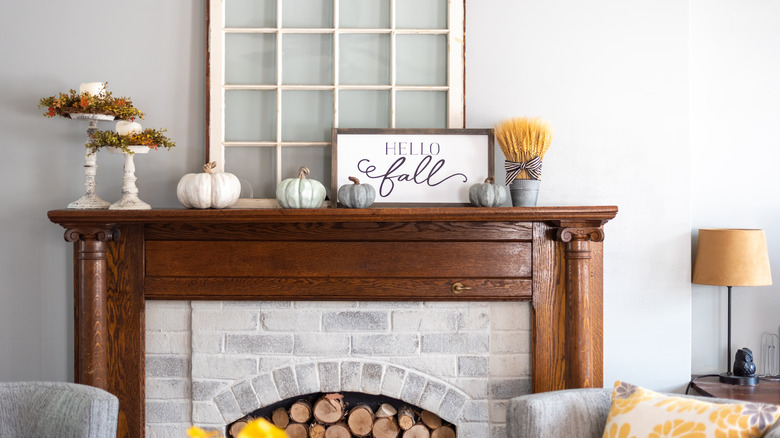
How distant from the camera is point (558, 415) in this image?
197cm

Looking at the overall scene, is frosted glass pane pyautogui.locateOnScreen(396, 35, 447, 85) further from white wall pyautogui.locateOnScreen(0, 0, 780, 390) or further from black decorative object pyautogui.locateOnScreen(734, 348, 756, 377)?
black decorative object pyautogui.locateOnScreen(734, 348, 756, 377)

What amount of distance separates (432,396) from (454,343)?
0.23 metres

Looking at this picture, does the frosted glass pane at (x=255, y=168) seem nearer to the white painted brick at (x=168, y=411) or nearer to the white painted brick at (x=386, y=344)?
the white painted brick at (x=386, y=344)

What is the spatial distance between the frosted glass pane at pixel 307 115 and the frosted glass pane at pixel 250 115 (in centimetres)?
6

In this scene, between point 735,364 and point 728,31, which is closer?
point 735,364

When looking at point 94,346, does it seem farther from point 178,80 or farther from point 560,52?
point 560,52

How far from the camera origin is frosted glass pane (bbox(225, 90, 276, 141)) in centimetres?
259

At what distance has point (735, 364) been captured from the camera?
8.34 feet

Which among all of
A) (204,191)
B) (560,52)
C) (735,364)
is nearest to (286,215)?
(204,191)

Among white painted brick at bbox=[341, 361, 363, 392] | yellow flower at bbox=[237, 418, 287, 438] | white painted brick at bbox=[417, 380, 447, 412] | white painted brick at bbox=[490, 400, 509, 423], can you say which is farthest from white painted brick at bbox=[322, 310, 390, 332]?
yellow flower at bbox=[237, 418, 287, 438]

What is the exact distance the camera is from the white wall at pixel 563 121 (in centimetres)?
253

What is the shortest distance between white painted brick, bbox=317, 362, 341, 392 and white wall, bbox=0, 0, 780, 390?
0.97 m

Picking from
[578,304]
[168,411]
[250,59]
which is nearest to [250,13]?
[250,59]

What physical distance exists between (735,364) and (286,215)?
6.39ft
